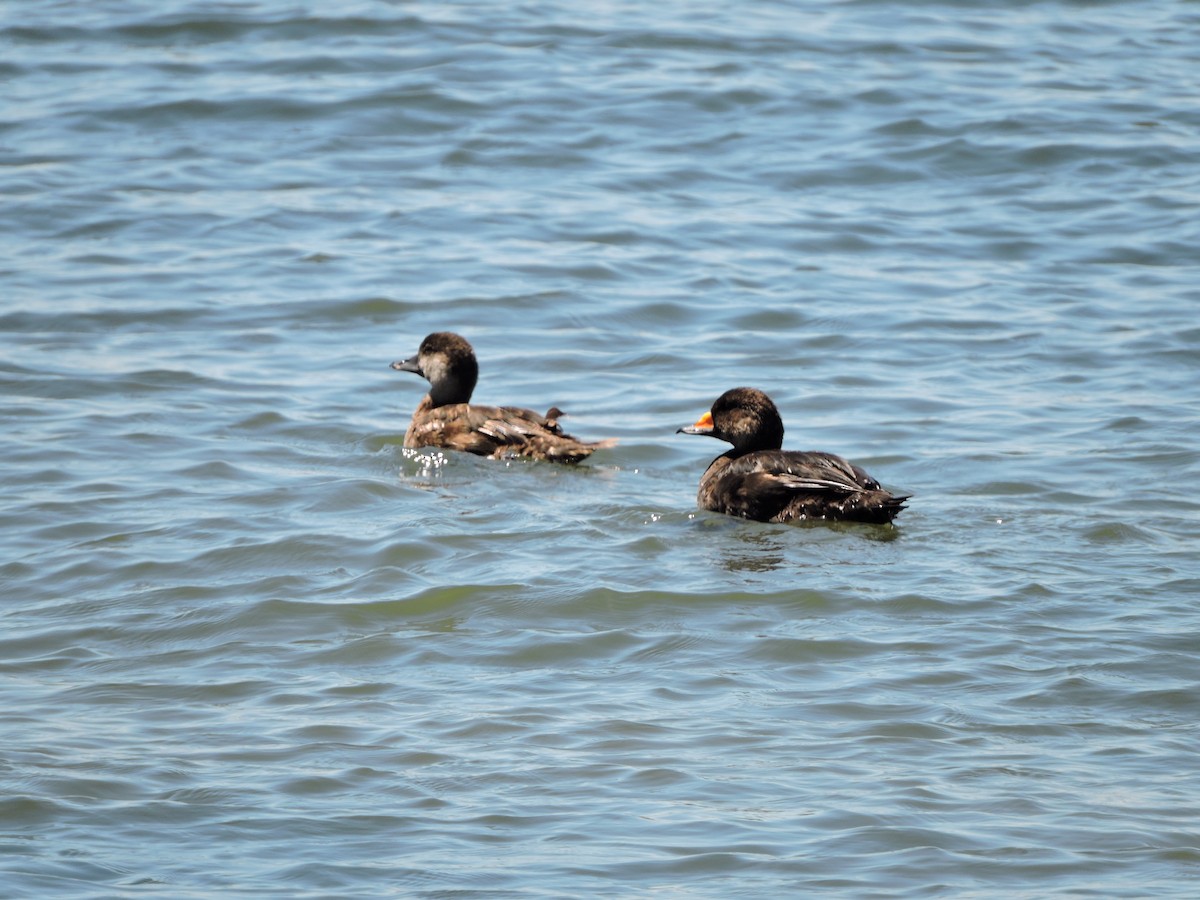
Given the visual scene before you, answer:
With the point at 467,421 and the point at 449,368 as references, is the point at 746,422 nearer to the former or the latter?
the point at 467,421

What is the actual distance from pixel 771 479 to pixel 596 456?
5.45 feet

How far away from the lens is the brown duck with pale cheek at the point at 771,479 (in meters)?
9.35

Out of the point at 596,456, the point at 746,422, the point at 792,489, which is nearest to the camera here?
the point at 792,489

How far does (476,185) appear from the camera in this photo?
16750 millimetres

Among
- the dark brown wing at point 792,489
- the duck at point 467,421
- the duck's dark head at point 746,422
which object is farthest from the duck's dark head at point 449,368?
the dark brown wing at point 792,489

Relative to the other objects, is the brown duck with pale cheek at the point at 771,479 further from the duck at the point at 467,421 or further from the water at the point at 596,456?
the duck at the point at 467,421

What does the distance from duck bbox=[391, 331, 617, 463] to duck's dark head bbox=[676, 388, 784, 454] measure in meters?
0.80

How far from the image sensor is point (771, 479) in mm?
9641

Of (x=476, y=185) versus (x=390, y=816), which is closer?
(x=390, y=816)

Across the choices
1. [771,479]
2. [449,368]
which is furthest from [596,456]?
[771,479]

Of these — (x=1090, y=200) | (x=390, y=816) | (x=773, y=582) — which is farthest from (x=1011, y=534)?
(x=1090, y=200)

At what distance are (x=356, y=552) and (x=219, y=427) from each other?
2.66 metres

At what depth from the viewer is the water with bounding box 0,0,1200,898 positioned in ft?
19.6

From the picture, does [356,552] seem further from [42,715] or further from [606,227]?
[606,227]
